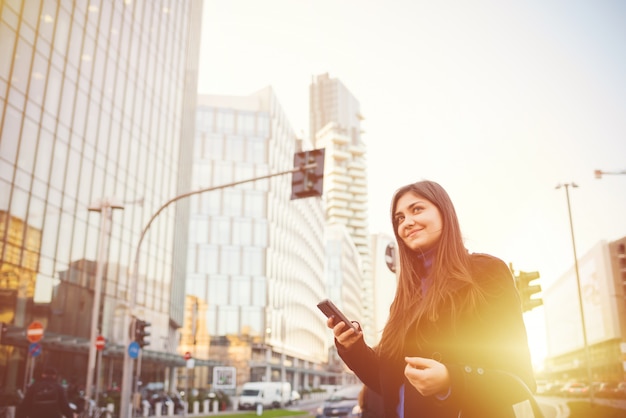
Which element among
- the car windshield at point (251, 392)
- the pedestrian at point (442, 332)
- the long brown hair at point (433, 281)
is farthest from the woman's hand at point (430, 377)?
the car windshield at point (251, 392)

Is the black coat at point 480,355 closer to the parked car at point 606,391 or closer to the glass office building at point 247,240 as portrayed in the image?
the parked car at point 606,391

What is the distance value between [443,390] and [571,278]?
375 feet

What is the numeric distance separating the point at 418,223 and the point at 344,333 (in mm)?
550

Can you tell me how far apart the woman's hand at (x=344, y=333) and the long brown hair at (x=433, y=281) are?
0.11 metres

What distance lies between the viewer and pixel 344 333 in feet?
7.41

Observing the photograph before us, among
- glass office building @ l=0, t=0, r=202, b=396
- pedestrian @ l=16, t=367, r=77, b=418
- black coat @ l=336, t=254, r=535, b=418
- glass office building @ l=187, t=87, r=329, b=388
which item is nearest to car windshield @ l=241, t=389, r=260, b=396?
glass office building @ l=0, t=0, r=202, b=396

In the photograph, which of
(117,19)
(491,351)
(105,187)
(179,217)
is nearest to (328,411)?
(491,351)

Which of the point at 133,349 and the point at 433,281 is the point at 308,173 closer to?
the point at 133,349

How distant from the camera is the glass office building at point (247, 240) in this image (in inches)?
2697

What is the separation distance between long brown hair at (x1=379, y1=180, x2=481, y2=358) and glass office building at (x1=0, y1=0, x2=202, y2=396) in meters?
16.7

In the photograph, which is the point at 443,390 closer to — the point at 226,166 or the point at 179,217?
the point at 179,217

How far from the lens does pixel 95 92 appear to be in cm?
3123

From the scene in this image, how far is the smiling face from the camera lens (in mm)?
2309

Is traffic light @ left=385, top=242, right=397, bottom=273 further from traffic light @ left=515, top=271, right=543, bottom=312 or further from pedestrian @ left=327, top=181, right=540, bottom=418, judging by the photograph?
pedestrian @ left=327, top=181, right=540, bottom=418
